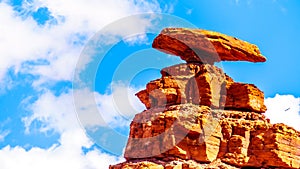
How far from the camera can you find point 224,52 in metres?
64.0

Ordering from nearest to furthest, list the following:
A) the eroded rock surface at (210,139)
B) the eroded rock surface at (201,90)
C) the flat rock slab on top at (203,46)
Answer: the eroded rock surface at (210,139) < the eroded rock surface at (201,90) < the flat rock slab on top at (203,46)

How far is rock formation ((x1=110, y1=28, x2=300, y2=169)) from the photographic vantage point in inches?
2304

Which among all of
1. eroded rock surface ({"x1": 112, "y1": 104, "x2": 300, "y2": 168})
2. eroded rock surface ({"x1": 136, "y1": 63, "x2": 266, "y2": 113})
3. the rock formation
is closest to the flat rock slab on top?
the rock formation

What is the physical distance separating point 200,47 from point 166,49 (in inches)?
137

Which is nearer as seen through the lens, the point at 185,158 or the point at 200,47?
the point at 185,158

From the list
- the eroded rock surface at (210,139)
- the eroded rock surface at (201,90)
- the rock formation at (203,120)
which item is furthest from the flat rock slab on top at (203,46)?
the eroded rock surface at (210,139)

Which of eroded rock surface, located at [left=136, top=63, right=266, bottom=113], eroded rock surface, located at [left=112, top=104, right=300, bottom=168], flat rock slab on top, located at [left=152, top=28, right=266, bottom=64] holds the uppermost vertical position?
flat rock slab on top, located at [left=152, top=28, right=266, bottom=64]

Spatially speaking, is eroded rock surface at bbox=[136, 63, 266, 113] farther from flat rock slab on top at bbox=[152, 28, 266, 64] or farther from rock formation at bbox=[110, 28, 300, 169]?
flat rock slab on top at bbox=[152, 28, 266, 64]

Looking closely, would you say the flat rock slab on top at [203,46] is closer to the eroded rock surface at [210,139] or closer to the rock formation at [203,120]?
the rock formation at [203,120]

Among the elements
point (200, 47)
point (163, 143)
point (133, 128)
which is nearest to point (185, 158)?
point (163, 143)

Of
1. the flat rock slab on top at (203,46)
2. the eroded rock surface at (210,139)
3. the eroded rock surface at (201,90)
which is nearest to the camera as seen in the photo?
the eroded rock surface at (210,139)

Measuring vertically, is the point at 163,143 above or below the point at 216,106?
below

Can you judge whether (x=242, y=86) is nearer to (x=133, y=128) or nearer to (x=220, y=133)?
(x=220, y=133)

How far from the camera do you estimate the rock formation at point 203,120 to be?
5853 centimetres
